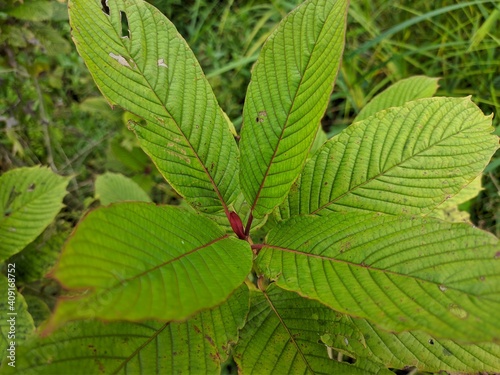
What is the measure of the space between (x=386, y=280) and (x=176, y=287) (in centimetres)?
34

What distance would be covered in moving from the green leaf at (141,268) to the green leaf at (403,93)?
931 mm

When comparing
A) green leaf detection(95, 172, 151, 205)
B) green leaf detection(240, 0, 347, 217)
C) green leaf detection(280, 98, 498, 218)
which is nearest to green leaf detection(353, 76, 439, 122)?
green leaf detection(280, 98, 498, 218)

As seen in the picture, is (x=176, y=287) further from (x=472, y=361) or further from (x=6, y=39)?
(x=6, y=39)

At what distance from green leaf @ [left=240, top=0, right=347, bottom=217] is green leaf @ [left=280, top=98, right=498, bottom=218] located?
0.17 m

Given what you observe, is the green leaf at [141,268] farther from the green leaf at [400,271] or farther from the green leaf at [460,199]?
the green leaf at [460,199]

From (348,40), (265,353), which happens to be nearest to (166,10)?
(348,40)

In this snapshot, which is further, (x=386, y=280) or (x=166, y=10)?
(x=166, y=10)

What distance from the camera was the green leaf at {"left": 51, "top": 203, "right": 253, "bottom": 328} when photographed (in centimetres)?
54

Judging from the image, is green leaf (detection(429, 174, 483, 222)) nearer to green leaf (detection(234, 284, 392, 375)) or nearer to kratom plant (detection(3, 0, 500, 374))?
kratom plant (detection(3, 0, 500, 374))

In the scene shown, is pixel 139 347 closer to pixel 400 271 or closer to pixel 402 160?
pixel 400 271

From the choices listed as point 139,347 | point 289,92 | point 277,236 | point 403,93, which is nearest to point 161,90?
point 289,92

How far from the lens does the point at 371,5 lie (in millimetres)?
3025

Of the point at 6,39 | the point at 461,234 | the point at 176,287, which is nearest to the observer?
the point at 176,287

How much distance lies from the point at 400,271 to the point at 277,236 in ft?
0.92
